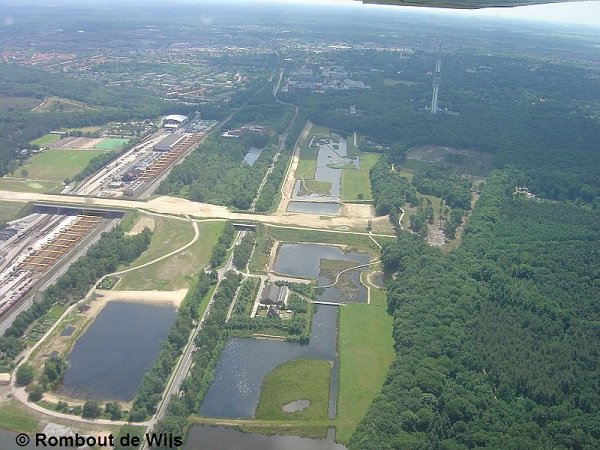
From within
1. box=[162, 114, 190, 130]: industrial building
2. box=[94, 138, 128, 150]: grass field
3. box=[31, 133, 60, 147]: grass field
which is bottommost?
box=[31, 133, 60, 147]: grass field

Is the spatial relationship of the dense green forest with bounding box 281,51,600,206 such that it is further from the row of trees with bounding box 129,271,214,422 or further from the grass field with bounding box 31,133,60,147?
the row of trees with bounding box 129,271,214,422

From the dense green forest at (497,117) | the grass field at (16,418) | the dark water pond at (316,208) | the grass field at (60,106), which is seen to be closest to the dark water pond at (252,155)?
the dark water pond at (316,208)

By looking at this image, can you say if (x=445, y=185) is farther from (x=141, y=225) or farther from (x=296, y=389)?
(x=296, y=389)

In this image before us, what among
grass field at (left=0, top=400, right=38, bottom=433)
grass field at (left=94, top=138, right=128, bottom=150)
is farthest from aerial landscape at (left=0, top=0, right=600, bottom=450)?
grass field at (left=94, top=138, right=128, bottom=150)

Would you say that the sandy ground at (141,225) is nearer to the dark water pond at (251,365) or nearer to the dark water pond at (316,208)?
the dark water pond at (316,208)

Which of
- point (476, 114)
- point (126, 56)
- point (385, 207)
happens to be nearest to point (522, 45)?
point (476, 114)

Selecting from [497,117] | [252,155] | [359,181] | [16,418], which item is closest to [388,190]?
[359,181]
